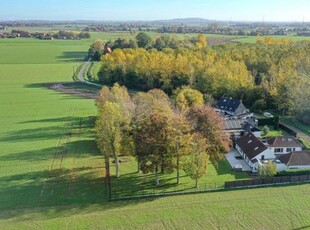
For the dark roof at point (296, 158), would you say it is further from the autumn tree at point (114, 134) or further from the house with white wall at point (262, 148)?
the autumn tree at point (114, 134)

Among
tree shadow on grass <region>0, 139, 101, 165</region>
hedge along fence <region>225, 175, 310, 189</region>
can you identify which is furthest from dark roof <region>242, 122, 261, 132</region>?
tree shadow on grass <region>0, 139, 101, 165</region>

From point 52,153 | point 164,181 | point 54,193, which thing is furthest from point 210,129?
point 52,153

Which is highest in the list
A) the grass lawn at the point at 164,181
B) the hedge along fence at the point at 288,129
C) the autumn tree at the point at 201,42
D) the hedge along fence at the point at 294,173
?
the autumn tree at the point at 201,42

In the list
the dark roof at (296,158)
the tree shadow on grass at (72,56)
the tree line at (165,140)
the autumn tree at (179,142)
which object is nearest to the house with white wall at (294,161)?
the dark roof at (296,158)

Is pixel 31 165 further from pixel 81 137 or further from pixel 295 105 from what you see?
pixel 295 105

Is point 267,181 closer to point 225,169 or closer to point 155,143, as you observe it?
point 225,169

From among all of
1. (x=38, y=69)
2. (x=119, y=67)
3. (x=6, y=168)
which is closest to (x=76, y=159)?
(x=6, y=168)
